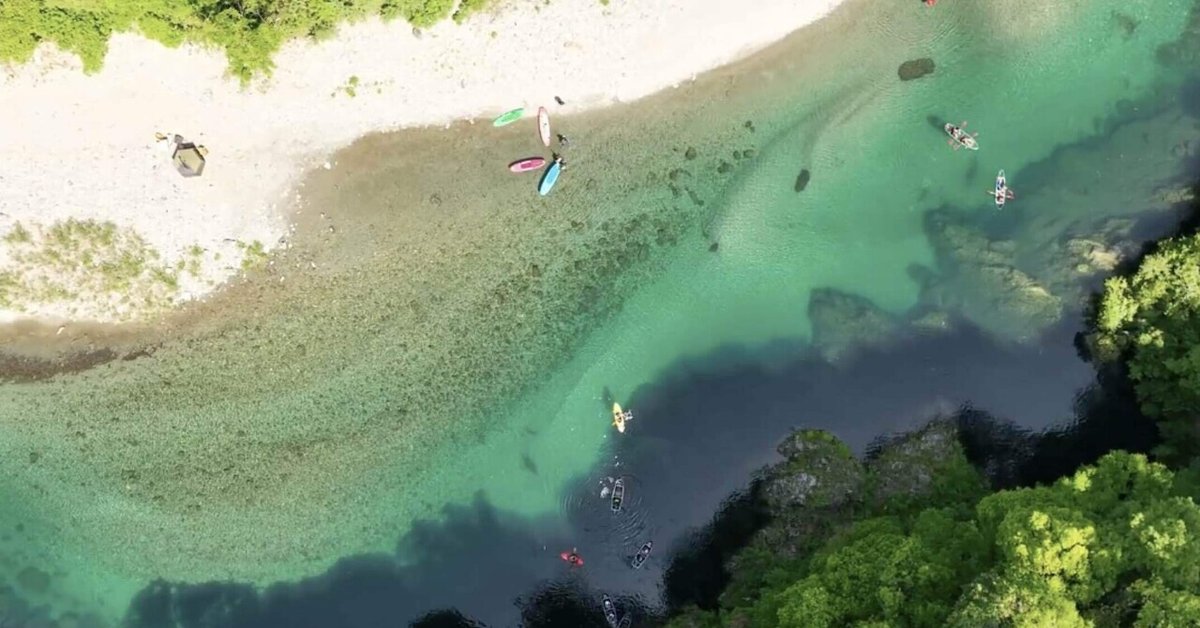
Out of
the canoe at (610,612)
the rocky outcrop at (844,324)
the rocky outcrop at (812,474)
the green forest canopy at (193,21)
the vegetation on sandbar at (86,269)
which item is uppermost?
the green forest canopy at (193,21)

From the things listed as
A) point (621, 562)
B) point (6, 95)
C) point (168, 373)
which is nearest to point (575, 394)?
point (621, 562)

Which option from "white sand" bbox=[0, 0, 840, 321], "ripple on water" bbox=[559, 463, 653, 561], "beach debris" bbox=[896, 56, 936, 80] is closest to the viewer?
"white sand" bbox=[0, 0, 840, 321]

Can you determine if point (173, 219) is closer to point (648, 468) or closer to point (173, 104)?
point (173, 104)

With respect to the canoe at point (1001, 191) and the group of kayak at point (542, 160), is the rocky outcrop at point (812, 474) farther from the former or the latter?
the group of kayak at point (542, 160)

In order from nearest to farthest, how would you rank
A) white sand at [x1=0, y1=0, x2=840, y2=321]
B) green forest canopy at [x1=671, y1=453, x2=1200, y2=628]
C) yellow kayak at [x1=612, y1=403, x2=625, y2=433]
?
1. green forest canopy at [x1=671, y1=453, x2=1200, y2=628]
2. white sand at [x1=0, y1=0, x2=840, y2=321]
3. yellow kayak at [x1=612, y1=403, x2=625, y2=433]

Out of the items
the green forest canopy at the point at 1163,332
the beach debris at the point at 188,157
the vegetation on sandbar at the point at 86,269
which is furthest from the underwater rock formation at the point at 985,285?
the vegetation on sandbar at the point at 86,269

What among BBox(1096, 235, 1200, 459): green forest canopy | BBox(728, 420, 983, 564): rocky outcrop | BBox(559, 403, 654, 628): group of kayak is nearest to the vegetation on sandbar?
BBox(559, 403, 654, 628): group of kayak

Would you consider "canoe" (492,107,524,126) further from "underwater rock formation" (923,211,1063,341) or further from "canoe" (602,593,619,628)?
"canoe" (602,593,619,628)

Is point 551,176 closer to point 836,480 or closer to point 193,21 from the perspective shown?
point 193,21
